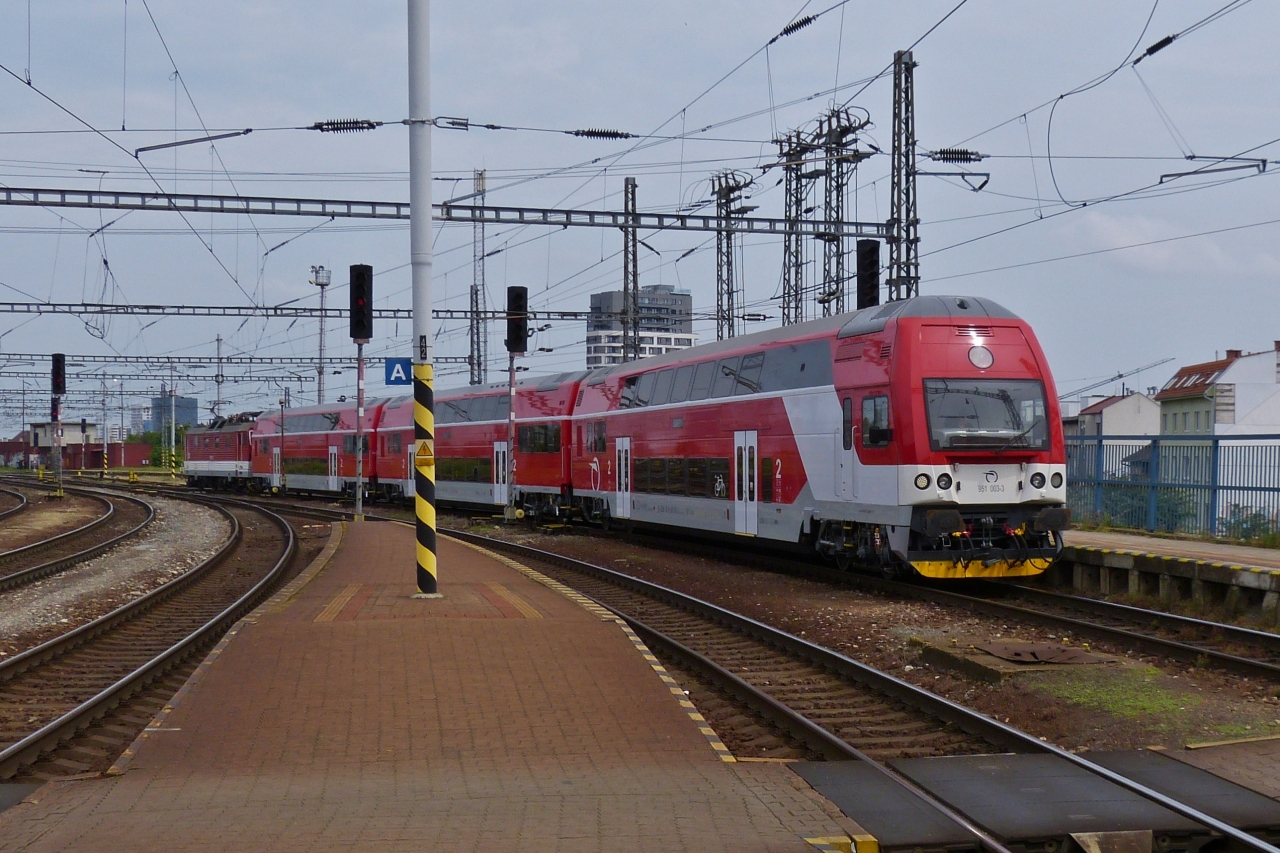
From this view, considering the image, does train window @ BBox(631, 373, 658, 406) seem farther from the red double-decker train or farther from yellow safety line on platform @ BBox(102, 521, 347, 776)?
yellow safety line on platform @ BBox(102, 521, 347, 776)

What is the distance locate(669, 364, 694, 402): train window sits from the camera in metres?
23.0

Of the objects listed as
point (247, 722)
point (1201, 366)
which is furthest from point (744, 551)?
point (1201, 366)

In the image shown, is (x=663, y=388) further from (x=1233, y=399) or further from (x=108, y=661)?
(x=1233, y=399)

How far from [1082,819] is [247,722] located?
5.30 meters

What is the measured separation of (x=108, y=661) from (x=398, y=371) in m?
7.00

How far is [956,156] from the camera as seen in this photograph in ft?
83.8

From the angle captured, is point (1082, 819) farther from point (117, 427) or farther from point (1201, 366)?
point (117, 427)

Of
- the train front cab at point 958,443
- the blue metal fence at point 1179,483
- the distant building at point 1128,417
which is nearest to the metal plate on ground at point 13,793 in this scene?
the train front cab at point 958,443

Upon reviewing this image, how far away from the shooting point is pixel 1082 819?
21.0ft

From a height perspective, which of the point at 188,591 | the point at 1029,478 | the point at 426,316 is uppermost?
the point at 426,316

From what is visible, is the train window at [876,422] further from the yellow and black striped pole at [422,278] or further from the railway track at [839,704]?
the yellow and black striped pole at [422,278]

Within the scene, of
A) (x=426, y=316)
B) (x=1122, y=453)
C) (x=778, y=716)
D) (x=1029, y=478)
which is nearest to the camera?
(x=778, y=716)

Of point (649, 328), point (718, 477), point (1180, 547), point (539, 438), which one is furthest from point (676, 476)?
point (649, 328)

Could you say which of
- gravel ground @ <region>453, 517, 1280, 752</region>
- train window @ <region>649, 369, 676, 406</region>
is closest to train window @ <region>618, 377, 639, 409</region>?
train window @ <region>649, 369, 676, 406</region>
